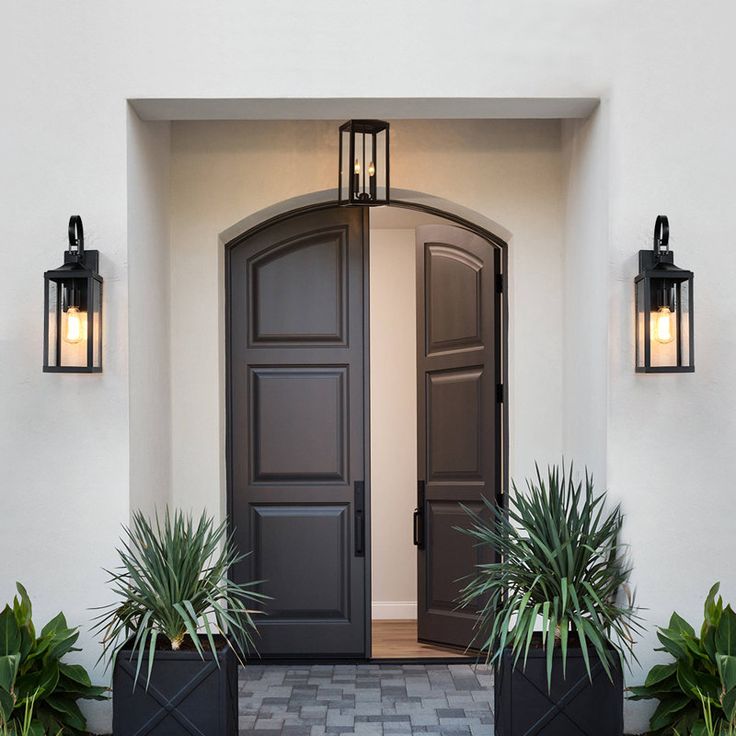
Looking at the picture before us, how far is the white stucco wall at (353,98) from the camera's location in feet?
13.0

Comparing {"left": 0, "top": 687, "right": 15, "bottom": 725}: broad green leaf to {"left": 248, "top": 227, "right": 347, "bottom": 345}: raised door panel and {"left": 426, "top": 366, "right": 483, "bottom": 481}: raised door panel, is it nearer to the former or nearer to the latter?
{"left": 248, "top": 227, "right": 347, "bottom": 345}: raised door panel

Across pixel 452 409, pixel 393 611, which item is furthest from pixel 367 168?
pixel 393 611

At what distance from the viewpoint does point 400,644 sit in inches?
225

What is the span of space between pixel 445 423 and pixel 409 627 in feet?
5.39

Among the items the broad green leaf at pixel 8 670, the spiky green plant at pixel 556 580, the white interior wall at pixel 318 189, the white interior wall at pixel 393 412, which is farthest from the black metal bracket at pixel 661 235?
the white interior wall at pixel 393 412

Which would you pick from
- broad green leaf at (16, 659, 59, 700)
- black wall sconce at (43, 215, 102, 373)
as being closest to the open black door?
black wall sconce at (43, 215, 102, 373)

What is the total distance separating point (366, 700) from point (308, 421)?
1.46m

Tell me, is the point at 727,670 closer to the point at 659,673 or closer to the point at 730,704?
the point at 730,704

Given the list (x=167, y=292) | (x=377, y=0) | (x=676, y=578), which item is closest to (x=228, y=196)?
(x=167, y=292)

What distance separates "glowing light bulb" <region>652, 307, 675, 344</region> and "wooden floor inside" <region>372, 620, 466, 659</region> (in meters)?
2.28

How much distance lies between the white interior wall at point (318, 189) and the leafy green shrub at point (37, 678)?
1.21 meters

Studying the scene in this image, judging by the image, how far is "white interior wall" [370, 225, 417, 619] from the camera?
6.77 meters

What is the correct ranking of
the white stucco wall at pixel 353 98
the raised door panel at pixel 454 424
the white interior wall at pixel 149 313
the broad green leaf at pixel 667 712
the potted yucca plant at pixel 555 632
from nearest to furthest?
1. the potted yucca plant at pixel 555 632
2. the broad green leaf at pixel 667 712
3. the white stucco wall at pixel 353 98
4. the white interior wall at pixel 149 313
5. the raised door panel at pixel 454 424

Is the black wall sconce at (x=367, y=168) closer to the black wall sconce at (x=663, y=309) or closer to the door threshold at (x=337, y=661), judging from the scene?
the black wall sconce at (x=663, y=309)
